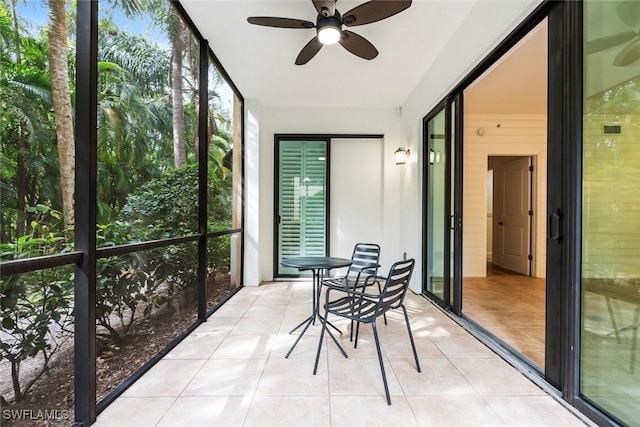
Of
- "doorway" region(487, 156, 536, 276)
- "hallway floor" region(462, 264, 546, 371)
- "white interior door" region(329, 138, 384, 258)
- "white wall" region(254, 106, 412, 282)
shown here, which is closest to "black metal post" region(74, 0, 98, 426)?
"hallway floor" region(462, 264, 546, 371)

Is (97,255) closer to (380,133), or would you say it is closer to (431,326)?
(431,326)

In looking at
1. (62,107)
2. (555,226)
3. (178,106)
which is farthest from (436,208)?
(62,107)

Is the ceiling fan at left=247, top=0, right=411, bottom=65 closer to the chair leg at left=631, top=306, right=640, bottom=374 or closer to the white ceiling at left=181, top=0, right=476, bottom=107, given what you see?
the white ceiling at left=181, top=0, right=476, bottom=107

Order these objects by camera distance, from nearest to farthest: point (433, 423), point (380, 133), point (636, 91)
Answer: point (636, 91) → point (433, 423) → point (380, 133)

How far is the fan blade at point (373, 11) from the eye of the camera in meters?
2.00

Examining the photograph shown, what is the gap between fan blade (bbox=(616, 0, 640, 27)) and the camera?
1326mm

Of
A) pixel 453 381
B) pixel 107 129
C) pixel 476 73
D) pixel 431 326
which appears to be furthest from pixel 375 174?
pixel 107 129

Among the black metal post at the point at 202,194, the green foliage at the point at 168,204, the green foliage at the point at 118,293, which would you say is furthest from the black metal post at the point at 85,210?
the black metal post at the point at 202,194

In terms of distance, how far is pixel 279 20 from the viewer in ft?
7.37

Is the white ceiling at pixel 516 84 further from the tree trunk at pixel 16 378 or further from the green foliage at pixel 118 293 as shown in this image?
the tree trunk at pixel 16 378

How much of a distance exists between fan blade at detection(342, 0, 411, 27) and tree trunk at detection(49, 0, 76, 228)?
1816 mm

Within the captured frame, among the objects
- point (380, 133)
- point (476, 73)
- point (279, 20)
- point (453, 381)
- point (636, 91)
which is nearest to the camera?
point (636, 91)

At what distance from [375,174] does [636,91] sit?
3591 mm

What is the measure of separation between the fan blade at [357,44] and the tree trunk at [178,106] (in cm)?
165
